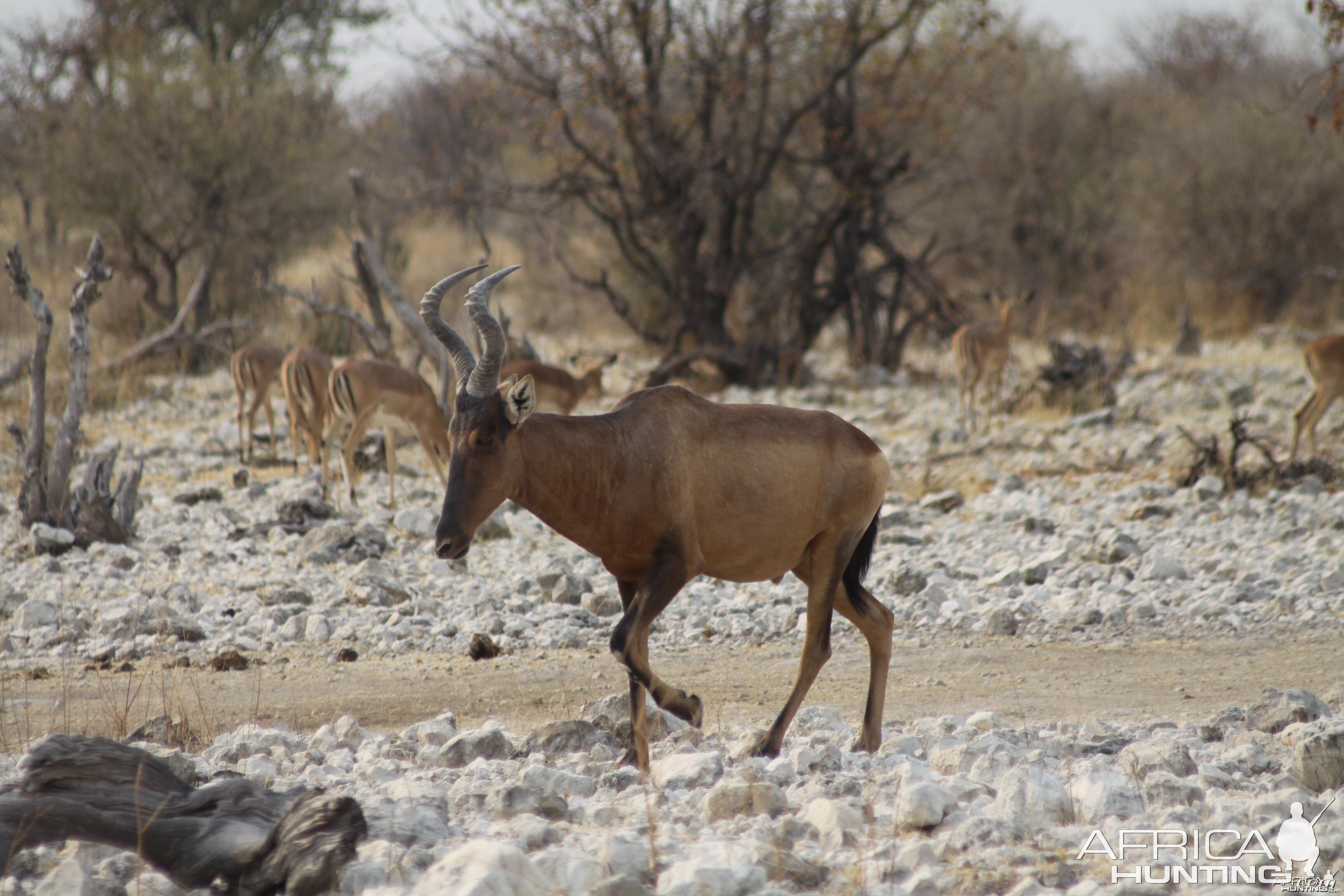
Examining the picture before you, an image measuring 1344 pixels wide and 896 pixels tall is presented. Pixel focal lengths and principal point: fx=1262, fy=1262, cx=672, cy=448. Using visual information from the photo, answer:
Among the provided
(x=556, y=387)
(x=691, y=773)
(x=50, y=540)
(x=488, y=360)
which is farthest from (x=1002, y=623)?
(x=556, y=387)

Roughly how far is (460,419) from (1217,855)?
3.00 metres

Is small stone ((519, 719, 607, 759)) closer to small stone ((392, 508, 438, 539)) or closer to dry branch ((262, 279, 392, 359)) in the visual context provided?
small stone ((392, 508, 438, 539))

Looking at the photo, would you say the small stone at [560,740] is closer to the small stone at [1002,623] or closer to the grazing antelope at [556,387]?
the small stone at [1002,623]

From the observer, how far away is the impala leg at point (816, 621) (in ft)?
17.4

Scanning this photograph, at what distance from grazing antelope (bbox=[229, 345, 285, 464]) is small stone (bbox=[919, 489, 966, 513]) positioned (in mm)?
7836

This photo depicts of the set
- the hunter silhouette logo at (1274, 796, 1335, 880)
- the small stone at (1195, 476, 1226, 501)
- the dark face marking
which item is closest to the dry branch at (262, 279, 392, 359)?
the small stone at (1195, 476, 1226, 501)

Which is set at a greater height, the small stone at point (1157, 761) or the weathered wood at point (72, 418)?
the weathered wood at point (72, 418)

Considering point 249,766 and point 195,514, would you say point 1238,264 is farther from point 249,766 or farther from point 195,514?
point 249,766

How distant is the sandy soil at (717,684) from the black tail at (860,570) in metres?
0.73

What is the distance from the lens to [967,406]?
58.8ft

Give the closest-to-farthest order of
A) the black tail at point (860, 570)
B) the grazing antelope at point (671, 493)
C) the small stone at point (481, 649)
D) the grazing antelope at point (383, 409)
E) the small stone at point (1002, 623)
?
the grazing antelope at point (671, 493), the black tail at point (860, 570), the small stone at point (481, 649), the small stone at point (1002, 623), the grazing antelope at point (383, 409)

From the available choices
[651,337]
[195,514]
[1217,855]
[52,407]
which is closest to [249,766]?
[1217,855]

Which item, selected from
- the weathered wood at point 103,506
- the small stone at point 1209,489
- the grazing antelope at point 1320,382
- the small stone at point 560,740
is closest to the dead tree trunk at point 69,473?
the weathered wood at point 103,506

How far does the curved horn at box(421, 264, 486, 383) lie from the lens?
500 centimetres
